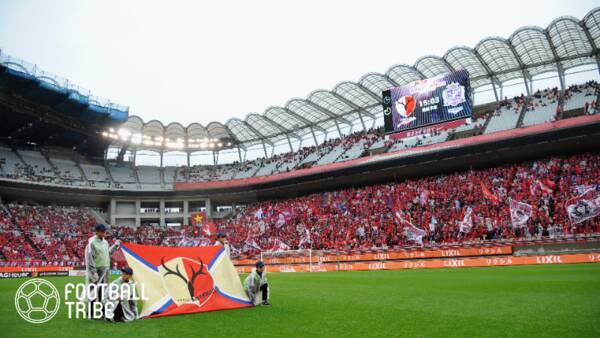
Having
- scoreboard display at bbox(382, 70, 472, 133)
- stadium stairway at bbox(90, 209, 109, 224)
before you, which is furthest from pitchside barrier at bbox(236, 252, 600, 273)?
stadium stairway at bbox(90, 209, 109, 224)

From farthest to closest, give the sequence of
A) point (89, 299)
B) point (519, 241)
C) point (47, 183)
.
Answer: point (47, 183)
point (519, 241)
point (89, 299)

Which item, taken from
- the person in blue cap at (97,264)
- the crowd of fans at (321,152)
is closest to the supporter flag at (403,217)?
the crowd of fans at (321,152)

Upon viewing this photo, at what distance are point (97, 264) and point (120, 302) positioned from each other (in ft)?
3.58

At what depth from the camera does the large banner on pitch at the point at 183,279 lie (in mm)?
8797

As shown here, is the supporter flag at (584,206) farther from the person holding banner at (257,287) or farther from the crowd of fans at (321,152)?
the person holding banner at (257,287)

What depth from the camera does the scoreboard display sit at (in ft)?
110

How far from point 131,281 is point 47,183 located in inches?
1850

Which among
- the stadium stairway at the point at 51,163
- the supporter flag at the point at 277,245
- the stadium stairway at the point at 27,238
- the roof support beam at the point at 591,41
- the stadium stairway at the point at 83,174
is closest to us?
the roof support beam at the point at 591,41

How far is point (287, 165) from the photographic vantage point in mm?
54688

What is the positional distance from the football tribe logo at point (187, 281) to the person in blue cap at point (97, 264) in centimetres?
111

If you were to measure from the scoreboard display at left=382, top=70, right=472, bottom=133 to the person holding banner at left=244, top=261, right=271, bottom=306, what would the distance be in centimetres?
2675

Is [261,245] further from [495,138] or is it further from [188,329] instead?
[188,329]

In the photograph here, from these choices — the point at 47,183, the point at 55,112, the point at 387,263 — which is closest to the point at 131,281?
the point at 387,263

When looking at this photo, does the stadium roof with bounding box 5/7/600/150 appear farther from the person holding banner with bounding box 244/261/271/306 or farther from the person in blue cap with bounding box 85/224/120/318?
the person in blue cap with bounding box 85/224/120/318
